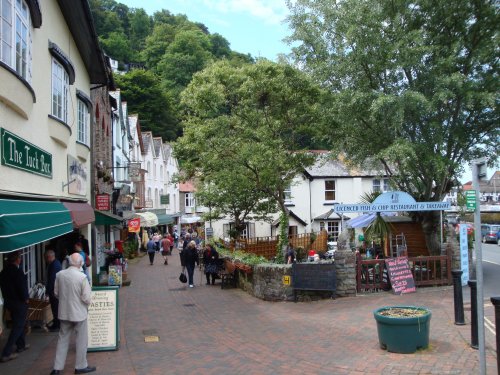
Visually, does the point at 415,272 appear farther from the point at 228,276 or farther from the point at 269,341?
the point at 269,341

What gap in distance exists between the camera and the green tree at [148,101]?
60.8 m

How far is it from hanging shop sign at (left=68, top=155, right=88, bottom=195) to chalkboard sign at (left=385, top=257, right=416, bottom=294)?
8629mm

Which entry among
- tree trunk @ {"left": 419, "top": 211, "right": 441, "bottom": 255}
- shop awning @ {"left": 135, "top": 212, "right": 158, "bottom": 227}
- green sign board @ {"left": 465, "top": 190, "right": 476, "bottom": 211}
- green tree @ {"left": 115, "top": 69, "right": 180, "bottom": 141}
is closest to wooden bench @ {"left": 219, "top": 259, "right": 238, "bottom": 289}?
tree trunk @ {"left": 419, "top": 211, "right": 441, "bottom": 255}

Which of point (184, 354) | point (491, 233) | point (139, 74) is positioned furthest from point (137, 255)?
point (139, 74)

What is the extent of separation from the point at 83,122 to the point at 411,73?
1032cm

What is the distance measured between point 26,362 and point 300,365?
4218 mm

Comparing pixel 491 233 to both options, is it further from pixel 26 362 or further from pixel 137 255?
pixel 26 362

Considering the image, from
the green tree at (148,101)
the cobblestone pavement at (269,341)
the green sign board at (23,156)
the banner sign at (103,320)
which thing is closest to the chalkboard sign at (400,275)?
the cobblestone pavement at (269,341)

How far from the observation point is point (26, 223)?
5816 millimetres

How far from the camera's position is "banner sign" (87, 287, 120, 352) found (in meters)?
8.09

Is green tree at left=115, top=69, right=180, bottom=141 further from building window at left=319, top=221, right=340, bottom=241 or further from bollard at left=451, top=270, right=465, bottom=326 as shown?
bollard at left=451, top=270, right=465, bottom=326

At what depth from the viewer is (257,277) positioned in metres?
14.3

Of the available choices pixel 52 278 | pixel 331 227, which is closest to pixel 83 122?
pixel 52 278

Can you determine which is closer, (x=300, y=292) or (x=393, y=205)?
(x=300, y=292)
